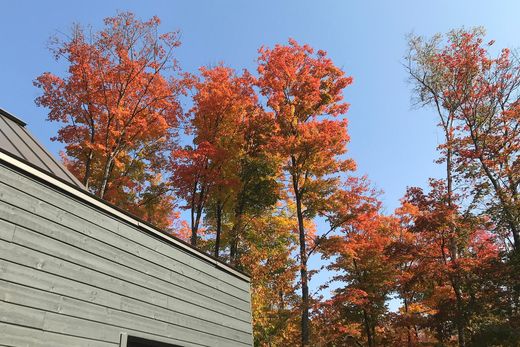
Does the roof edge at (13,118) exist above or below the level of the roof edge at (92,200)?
above

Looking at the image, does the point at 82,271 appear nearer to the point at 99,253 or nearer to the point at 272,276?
the point at 99,253

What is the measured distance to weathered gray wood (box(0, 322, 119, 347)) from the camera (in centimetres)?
337

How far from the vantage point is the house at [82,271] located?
3648 mm

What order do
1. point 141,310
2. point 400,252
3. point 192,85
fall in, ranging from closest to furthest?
point 141,310 → point 400,252 → point 192,85

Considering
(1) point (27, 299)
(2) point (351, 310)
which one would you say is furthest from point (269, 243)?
(1) point (27, 299)

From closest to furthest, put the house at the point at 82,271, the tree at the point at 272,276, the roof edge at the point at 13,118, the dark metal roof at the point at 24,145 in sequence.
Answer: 1. the house at the point at 82,271
2. the dark metal roof at the point at 24,145
3. the roof edge at the point at 13,118
4. the tree at the point at 272,276

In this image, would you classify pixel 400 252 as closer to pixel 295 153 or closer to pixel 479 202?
pixel 479 202

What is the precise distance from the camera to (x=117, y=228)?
490 centimetres

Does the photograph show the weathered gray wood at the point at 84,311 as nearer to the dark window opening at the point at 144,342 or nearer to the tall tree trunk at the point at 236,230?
the dark window opening at the point at 144,342

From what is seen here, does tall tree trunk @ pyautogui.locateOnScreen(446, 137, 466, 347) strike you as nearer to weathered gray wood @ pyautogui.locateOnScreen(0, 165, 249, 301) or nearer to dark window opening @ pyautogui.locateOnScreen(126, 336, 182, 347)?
weathered gray wood @ pyautogui.locateOnScreen(0, 165, 249, 301)

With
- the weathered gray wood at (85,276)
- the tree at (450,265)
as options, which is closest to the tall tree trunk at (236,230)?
the tree at (450,265)

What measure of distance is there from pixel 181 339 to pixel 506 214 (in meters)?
13.5

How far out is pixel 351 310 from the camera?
19.6 meters

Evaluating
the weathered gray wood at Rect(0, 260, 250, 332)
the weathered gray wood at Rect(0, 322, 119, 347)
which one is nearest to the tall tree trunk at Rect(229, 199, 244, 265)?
the weathered gray wood at Rect(0, 260, 250, 332)
